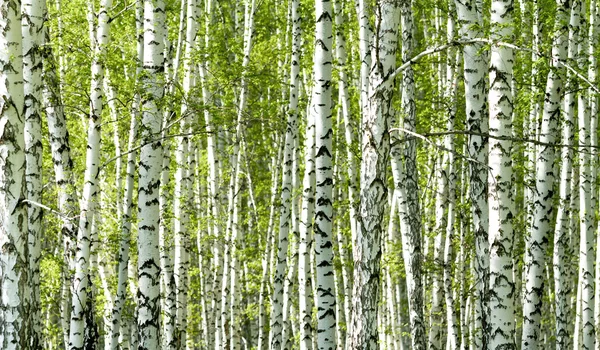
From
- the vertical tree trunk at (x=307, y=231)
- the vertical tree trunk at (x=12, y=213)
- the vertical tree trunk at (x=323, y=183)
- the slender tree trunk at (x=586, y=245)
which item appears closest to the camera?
the vertical tree trunk at (x=12, y=213)

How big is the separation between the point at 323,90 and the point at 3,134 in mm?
4146

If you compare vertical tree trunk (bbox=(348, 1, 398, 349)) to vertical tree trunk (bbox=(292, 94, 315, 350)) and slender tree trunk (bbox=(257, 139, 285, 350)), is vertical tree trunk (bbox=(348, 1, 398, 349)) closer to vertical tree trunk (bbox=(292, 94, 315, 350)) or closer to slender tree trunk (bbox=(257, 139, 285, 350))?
vertical tree trunk (bbox=(292, 94, 315, 350))

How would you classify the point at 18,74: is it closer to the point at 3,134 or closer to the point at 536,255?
the point at 3,134

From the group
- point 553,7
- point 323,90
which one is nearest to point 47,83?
point 323,90

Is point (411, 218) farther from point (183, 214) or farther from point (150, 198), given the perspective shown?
point (183, 214)

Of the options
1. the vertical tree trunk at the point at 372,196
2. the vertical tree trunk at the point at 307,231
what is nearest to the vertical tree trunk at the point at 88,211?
the vertical tree trunk at the point at 307,231

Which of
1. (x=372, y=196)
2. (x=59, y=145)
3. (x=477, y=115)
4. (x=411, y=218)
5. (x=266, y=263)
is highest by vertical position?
(x=477, y=115)

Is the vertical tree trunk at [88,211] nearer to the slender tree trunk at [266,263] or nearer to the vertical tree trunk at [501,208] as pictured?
the vertical tree trunk at [501,208]

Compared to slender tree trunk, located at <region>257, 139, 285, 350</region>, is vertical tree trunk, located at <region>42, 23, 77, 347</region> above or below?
above

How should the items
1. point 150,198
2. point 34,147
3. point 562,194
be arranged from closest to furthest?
point 34,147
point 150,198
point 562,194

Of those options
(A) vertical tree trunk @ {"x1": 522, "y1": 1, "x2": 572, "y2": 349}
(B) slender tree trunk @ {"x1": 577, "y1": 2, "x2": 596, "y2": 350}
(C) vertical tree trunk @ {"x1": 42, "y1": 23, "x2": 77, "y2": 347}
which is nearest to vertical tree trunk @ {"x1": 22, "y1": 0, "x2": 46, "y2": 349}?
(C) vertical tree trunk @ {"x1": 42, "y1": 23, "x2": 77, "y2": 347}

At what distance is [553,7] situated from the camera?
42.4 feet

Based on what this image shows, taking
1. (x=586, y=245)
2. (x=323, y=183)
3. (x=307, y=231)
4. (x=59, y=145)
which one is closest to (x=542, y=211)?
(x=323, y=183)

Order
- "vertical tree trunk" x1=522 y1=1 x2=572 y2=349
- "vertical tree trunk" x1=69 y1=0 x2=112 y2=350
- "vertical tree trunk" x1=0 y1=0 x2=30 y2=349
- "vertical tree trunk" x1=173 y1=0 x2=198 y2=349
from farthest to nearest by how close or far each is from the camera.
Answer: "vertical tree trunk" x1=173 y1=0 x2=198 y2=349
"vertical tree trunk" x1=522 y1=1 x2=572 y2=349
"vertical tree trunk" x1=69 y1=0 x2=112 y2=350
"vertical tree trunk" x1=0 y1=0 x2=30 y2=349
